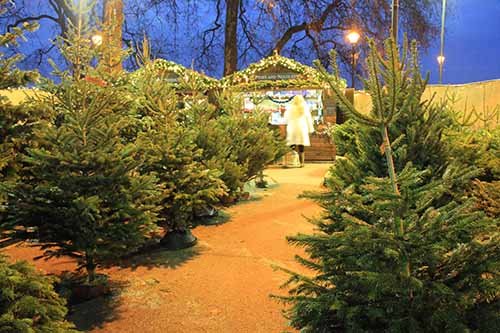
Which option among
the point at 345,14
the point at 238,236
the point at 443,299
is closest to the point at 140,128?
the point at 238,236

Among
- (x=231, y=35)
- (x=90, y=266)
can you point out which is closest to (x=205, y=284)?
(x=90, y=266)

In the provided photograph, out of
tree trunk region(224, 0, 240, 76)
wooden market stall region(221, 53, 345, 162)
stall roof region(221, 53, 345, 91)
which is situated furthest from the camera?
tree trunk region(224, 0, 240, 76)

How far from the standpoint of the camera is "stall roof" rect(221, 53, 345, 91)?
15.6 m

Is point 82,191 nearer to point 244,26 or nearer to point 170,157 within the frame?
point 170,157

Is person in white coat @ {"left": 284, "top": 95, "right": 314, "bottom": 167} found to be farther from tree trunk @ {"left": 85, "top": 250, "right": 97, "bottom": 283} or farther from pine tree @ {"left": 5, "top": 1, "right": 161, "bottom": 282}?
tree trunk @ {"left": 85, "top": 250, "right": 97, "bottom": 283}

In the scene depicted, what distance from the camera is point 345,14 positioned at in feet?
73.6

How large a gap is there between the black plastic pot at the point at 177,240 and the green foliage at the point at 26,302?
11.3 feet

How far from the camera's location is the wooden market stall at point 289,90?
15742mm

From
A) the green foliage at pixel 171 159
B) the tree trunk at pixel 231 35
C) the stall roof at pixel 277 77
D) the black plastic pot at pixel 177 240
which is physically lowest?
the black plastic pot at pixel 177 240

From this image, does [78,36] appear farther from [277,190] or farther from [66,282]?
[277,190]

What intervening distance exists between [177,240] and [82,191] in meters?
2.17

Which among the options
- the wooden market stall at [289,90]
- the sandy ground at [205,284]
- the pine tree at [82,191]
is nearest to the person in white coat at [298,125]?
the wooden market stall at [289,90]

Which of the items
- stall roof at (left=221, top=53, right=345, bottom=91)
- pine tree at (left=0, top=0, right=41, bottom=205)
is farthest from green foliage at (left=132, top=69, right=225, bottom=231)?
stall roof at (left=221, top=53, right=345, bottom=91)

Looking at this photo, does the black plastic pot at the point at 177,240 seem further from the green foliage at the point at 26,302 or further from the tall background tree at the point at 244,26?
the tall background tree at the point at 244,26
